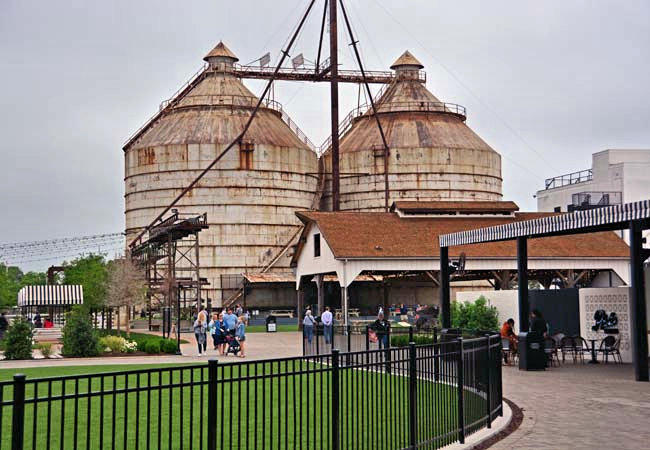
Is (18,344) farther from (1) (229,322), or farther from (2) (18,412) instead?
(2) (18,412)

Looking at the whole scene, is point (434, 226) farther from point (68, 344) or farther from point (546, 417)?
point (546, 417)

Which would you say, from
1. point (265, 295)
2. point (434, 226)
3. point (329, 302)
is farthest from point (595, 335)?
point (265, 295)

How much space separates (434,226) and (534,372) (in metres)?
30.6

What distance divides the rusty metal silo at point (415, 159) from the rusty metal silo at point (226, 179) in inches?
163

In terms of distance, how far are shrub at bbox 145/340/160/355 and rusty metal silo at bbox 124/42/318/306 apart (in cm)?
4282

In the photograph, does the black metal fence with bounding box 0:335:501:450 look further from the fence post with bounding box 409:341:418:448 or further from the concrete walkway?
the concrete walkway

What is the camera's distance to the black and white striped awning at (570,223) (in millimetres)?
20056

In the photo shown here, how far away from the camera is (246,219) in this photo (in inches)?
3083

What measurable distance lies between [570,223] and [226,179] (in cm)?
5771

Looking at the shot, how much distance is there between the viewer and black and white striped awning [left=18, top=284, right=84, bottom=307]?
56031 millimetres

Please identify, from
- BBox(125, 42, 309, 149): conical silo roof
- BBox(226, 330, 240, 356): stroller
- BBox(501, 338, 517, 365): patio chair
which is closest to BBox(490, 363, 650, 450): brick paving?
BBox(501, 338, 517, 365): patio chair

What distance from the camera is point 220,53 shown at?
87688 mm

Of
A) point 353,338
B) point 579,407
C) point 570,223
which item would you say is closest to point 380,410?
point 579,407

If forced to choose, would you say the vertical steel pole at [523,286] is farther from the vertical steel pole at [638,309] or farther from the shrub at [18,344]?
the shrub at [18,344]
